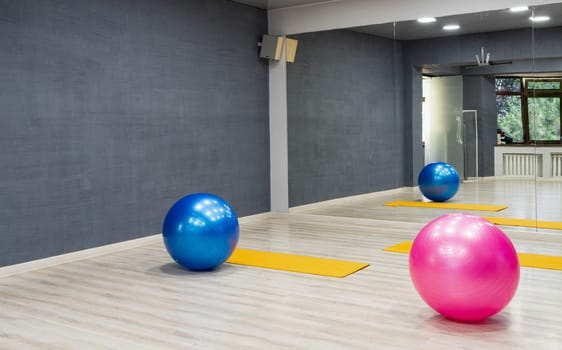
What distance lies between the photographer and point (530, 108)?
6.18 m

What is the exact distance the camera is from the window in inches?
239

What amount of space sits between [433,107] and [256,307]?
3686 millimetres

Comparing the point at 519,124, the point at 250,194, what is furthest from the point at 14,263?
the point at 519,124

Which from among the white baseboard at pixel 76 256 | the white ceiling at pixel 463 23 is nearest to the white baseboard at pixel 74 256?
the white baseboard at pixel 76 256

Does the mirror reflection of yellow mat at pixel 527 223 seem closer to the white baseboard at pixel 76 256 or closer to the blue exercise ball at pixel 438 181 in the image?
the blue exercise ball at pixel 438 181

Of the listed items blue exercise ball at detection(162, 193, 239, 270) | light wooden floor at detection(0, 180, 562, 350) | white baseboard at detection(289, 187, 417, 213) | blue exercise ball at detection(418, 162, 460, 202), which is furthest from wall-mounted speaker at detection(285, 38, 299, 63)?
blue exercise ball at detection(162, 193, 239, 270)

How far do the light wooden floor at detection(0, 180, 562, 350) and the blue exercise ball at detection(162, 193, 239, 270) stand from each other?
0.46 feet

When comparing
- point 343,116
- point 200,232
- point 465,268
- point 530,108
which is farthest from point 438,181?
point 465,268

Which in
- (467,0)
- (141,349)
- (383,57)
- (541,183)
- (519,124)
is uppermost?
(467,0)

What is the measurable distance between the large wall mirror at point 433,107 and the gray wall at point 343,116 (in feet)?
0.04

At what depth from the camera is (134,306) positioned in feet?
12.9

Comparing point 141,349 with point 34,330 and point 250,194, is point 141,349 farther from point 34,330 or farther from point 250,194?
point 250,194

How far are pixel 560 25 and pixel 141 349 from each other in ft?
16.1

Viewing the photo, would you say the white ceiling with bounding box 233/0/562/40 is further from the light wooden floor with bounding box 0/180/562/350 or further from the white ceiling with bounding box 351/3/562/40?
the light wooden floor with bounding box 0/180/562/350
